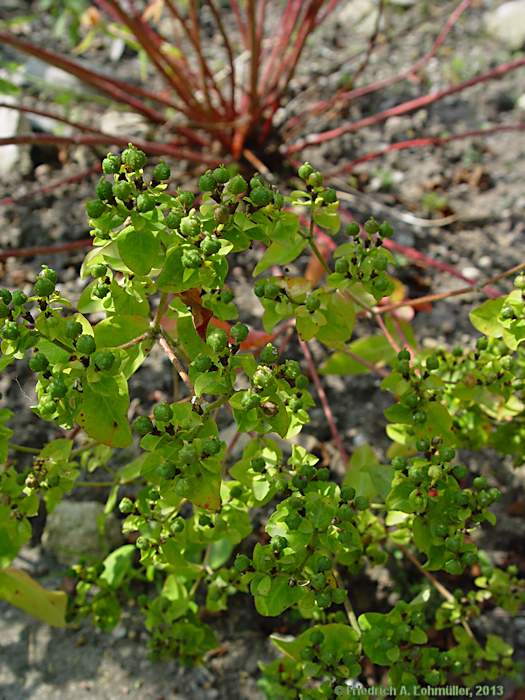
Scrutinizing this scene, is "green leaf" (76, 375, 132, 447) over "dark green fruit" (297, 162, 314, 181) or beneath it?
beneath

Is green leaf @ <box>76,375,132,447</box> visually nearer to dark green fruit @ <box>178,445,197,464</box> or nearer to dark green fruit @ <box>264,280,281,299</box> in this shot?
dark green fruit @ <box>178,445,197,464</box>

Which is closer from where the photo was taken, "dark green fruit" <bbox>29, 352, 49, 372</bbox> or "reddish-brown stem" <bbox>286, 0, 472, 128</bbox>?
"dark green fruit" <bbox>29, 352, 49, 372</bbox>

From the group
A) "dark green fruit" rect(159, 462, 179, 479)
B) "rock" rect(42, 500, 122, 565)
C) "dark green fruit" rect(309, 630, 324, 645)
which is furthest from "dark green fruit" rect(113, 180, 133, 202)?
"rock" rect(42, 500, 122, 565)

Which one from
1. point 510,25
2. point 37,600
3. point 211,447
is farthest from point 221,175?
point 510,25


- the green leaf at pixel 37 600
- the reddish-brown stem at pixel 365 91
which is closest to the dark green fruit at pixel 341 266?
the green leaf at pixel 37 600

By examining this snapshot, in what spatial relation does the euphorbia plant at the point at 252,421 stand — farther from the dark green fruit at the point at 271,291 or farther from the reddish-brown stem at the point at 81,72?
the reddish-brown stem at the point at 81,72
